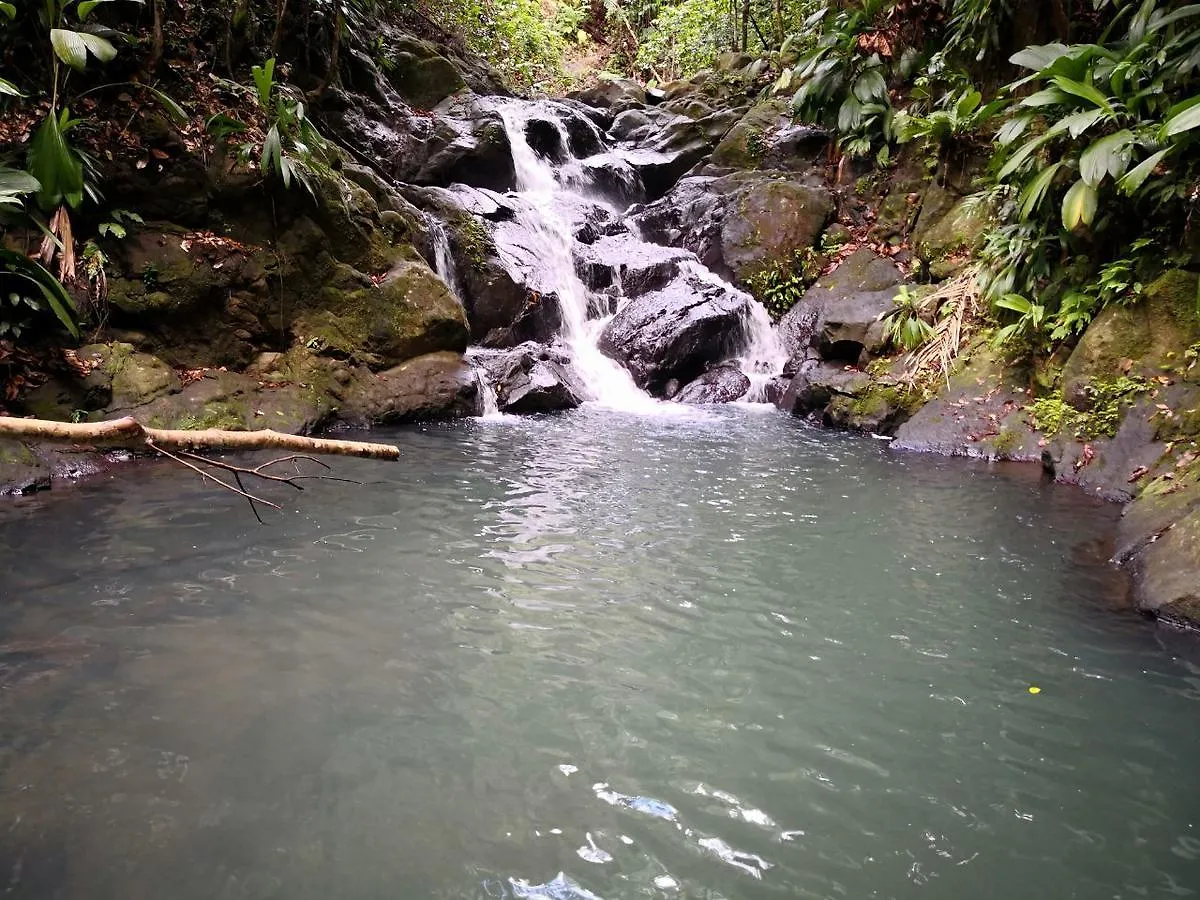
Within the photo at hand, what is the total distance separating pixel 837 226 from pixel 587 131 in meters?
7.27

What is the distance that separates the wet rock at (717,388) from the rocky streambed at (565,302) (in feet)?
0.15

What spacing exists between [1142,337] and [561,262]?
8.67 metres

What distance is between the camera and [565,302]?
11859 millimetres

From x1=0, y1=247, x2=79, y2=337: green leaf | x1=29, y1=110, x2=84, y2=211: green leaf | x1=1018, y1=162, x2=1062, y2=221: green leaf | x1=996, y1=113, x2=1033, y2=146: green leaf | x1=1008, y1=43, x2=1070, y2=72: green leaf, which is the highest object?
x1=1008, y1=43, x2=1070, y2=72: green leaf

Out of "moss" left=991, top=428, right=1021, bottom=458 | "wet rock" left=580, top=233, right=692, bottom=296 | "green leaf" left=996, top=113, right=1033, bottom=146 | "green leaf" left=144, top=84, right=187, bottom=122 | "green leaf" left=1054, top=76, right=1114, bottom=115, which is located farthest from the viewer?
"wet rock" left=580, top=233, right=692, bottom=296

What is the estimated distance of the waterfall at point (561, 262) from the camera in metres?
10.8

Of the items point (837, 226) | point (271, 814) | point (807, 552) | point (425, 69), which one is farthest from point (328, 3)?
point (271, 814)

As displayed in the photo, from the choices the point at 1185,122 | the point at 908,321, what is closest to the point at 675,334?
the point at 908,321

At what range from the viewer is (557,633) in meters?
3.33

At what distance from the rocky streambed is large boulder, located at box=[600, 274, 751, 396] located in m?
0.04

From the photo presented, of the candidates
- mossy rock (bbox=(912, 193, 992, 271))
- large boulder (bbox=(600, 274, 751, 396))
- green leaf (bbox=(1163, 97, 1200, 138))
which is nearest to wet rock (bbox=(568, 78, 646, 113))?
large boulder (bbox=(600, 274, 751, 396))

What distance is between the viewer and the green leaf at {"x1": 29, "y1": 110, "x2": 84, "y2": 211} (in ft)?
17.8

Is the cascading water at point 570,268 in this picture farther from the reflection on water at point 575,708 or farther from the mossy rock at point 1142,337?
the reflection on water at point 575,708

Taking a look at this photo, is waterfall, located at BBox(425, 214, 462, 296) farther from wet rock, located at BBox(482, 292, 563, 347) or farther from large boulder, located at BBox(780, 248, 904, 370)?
large boulder, located at BBox(780, 248, 904, 370)
